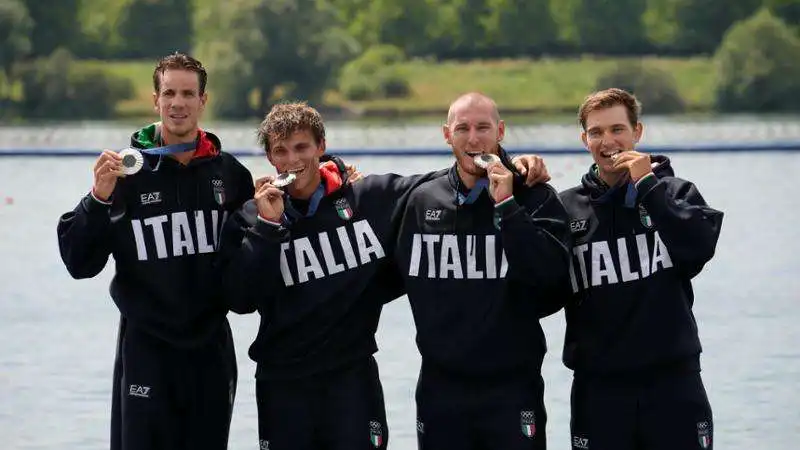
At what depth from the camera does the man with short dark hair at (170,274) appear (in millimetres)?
5742

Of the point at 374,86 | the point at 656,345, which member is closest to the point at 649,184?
the point at 656,345

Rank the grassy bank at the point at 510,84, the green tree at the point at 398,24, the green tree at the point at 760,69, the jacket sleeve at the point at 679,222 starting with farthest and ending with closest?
1. the green tree at the point at 398,24
2. the grassy bank at the point at 510,84
3. the green tree at the point at 760,69
4. the jacket sleeve at the point at 679,222

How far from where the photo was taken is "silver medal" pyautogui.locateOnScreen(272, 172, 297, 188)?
17.6ft

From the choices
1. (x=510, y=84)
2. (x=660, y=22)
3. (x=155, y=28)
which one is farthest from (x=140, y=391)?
(x=155, y=28)

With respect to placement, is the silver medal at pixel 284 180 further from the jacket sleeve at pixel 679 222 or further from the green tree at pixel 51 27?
the green tree at pixel 51 27

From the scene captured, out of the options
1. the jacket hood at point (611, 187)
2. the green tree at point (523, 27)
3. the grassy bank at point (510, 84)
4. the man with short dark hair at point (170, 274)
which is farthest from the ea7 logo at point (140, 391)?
the green tree at point (523, 27)

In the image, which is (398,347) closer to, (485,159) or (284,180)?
(284,180)

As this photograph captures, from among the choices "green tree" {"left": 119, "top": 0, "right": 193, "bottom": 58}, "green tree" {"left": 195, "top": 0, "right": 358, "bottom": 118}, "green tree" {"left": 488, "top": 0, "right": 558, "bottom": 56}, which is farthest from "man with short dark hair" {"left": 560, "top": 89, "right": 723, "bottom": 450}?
"green tree" {"left": 119, "top": 0, "right": 193, "bottom": 58}

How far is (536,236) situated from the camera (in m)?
5.18

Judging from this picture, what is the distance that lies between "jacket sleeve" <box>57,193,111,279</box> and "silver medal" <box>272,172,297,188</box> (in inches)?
26.4

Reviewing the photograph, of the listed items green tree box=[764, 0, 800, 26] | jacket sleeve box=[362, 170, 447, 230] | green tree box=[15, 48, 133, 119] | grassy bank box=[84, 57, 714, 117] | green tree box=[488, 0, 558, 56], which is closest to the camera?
jacket sleeve box=[362, 170, 447, 230]

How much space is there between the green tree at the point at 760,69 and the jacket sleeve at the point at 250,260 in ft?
164

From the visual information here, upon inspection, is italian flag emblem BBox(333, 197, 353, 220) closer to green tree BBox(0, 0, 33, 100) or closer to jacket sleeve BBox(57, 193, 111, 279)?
jacket sleeve BBox(57, 193, 111, 279)

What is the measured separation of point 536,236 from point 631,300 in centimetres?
52
